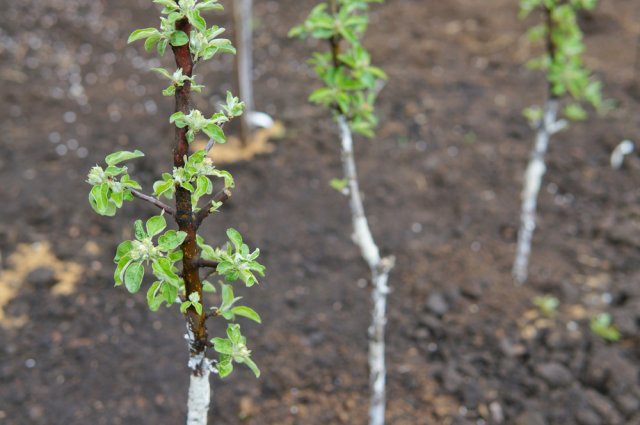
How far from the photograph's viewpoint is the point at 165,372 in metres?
2.80

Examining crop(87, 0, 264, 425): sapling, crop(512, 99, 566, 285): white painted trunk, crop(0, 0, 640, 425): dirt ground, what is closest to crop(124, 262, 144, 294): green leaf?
crop(87, 0, 264, 425): sapling

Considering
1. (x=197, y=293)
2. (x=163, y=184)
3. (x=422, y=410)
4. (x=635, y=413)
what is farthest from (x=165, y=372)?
(x=635, y=413)

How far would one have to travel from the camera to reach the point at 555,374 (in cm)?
283

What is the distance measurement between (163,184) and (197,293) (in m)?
0.30

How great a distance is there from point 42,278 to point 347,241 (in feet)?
5.38

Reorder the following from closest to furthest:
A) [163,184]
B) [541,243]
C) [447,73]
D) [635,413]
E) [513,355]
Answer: [163,184] → [635,413] → [513,355] → [541,243] → [447,73]

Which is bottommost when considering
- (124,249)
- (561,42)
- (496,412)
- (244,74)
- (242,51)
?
(496,412)

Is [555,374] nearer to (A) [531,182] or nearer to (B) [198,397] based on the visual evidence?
(A) [531,182]

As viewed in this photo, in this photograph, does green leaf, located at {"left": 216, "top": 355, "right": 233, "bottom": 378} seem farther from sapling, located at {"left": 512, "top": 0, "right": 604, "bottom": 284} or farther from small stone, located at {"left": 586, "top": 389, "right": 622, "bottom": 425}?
sapling, located at {"left": 512, "top": 0, "right": 604, "bottom": 284}

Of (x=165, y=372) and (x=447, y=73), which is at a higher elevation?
(x=447, y=73)

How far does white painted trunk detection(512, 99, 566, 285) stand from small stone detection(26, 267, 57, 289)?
2441 millimetres

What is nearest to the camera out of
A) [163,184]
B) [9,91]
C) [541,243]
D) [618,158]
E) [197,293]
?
[163,184]

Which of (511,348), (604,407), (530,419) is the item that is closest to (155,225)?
(530,419)

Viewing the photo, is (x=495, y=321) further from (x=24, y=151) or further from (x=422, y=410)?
(x=24, y=151)
